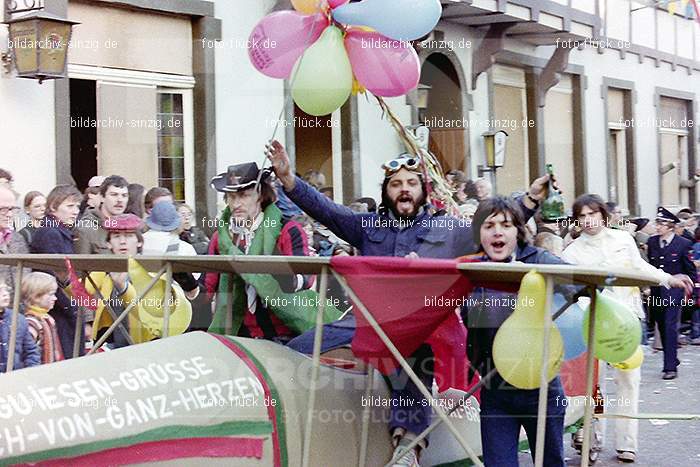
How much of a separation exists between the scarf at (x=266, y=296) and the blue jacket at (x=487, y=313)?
0.82 metres

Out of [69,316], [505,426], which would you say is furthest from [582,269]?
[69,316]

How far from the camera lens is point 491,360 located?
518 centimetres

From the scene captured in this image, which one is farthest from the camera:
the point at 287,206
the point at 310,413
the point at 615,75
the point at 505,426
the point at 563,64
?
the point at 615,75

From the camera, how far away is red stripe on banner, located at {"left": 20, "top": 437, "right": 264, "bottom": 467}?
156 inches

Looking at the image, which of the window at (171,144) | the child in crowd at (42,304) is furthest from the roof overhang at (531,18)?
the child in crowd at (42,304)

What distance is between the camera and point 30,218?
7961 mm

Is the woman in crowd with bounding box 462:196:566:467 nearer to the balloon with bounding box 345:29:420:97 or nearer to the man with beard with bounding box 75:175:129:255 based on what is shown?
the balloon with bounding box 345:29:420:97

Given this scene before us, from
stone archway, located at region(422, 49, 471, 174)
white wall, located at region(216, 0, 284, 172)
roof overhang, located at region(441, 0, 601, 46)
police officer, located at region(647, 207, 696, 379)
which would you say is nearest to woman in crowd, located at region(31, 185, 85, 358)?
white wall, located at region(216, 0, 284, 172)

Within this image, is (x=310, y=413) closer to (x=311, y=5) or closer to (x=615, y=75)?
(x=311, y=5)

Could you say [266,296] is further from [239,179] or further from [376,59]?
[376,59]

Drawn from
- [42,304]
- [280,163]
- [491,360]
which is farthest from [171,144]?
[491,360]

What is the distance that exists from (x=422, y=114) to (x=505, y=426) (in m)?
12.4

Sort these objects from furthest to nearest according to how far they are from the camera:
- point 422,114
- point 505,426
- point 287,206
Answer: point 422,114
point 287,206
point 505,426

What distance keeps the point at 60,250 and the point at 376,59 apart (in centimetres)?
243
